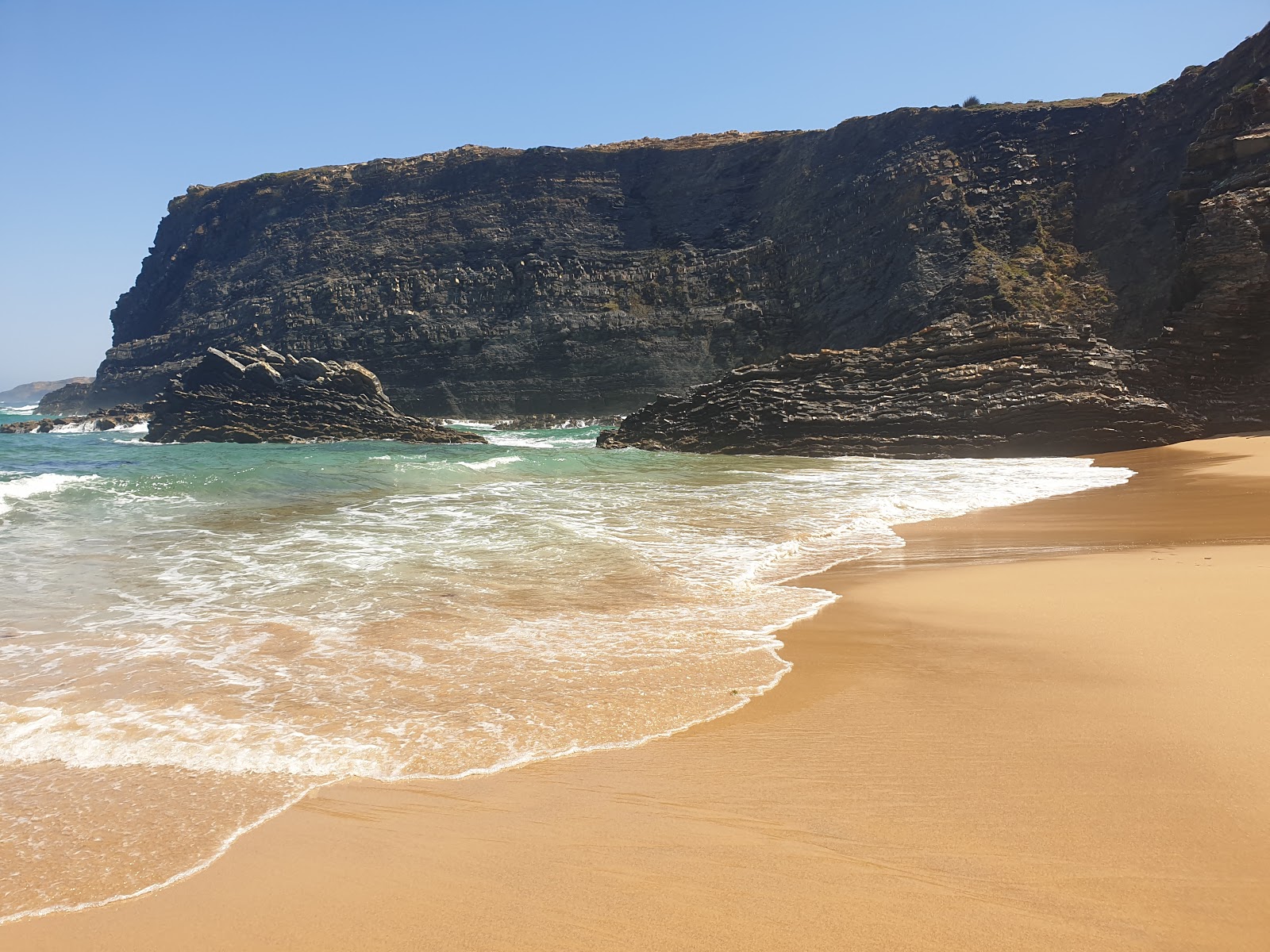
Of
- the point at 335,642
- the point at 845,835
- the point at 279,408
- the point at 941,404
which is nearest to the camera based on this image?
the point at 845,835

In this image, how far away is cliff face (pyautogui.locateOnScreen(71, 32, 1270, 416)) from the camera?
38.4 metres

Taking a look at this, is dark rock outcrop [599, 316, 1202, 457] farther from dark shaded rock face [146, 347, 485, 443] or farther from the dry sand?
the dry sand

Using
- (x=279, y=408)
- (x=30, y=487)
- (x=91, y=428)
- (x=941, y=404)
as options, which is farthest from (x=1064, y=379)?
(x=91, y=428)

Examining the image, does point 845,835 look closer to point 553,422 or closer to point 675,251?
point 553,422

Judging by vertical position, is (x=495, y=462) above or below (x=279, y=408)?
below

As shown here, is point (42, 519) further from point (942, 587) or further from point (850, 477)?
point (850, 477)

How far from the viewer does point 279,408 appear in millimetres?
37938

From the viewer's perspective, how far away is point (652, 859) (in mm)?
2488

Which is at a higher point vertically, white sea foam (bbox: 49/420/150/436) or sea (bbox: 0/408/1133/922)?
white sea foam (bbox: 49/420/150/436)

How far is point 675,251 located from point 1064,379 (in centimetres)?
3246

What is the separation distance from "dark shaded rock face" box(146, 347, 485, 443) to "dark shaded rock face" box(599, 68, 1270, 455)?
1374 centimetres

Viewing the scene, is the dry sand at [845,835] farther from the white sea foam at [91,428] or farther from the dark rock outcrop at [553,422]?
the white sea foam at [91,428]

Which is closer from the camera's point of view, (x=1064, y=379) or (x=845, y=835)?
(x=845, y=835)

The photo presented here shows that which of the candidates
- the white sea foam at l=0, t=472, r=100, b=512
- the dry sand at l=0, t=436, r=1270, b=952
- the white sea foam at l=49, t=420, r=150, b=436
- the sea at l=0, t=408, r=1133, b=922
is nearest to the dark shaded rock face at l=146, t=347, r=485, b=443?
the white sea foam at l=49, t=420, r=150, b=436
